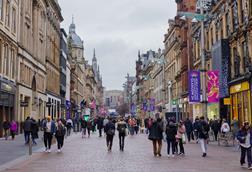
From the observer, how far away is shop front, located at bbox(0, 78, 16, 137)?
111 ft

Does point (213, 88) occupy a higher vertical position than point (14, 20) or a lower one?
lower

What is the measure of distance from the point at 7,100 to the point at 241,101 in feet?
66.1

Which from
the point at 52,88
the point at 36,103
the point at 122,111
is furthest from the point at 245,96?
the point at 122,111

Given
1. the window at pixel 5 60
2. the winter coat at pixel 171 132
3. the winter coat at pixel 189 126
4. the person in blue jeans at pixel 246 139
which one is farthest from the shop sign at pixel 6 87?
the person in blue jeans at pixel 246 139

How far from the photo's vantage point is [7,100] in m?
35.7

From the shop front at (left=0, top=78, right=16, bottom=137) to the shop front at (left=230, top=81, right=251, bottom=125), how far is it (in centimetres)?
1960

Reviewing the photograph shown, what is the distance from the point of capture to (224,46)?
3531 cm

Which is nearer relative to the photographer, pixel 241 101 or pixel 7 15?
pixel 241 101

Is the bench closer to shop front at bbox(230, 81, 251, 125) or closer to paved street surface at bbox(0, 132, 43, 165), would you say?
shop front at bbox(230, 81, 251, 125)

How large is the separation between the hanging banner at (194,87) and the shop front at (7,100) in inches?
624

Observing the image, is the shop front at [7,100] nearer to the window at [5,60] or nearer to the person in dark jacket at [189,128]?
the window at [5,60]

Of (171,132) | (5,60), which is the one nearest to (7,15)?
(5,60)

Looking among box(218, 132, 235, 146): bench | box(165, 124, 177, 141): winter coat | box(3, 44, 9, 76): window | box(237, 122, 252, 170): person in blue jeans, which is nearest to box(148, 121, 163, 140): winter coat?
box(165, 124, 177, 141): winter coat

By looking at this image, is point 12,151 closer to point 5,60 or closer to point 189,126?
point 189,126
